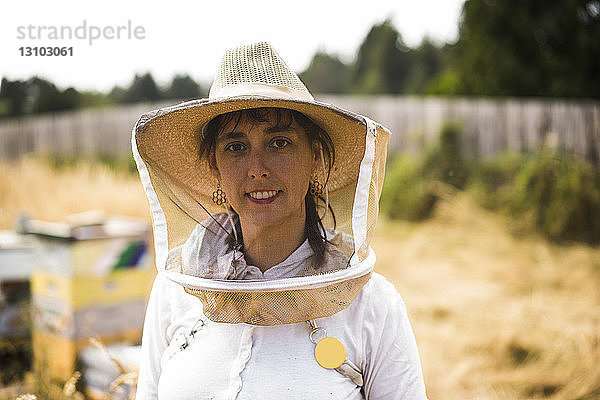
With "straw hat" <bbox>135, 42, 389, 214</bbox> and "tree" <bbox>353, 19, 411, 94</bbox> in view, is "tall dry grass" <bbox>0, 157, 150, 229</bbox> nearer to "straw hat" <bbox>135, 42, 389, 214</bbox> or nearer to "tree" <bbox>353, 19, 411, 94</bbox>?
"straw hat" <bbox>135, 42, 389, 214</bbox>

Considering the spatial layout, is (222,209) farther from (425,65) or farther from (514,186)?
(425,65)

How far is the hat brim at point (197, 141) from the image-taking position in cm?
125

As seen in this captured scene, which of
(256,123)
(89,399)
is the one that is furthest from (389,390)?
(89,399)

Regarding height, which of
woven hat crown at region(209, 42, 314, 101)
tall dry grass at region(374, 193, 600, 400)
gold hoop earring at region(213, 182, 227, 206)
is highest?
woven hat crown at region(209, 42, 314, 101)

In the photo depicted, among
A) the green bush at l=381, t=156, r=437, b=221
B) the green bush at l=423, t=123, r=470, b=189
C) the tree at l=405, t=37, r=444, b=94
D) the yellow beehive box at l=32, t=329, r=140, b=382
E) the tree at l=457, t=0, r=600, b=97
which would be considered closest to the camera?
the yellow beehive box at l=32, t=329, r=140, b=382

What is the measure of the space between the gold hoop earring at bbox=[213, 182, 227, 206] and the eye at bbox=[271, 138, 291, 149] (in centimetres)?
19

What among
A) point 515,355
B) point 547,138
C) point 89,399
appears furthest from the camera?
point 547,138

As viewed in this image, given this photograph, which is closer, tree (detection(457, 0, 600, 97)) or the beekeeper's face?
the beekeeper's face

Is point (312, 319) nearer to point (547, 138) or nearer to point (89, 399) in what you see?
point (89, 399)

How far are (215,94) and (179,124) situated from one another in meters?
0.12

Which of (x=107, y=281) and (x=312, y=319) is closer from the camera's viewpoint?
(x=312, y=319)

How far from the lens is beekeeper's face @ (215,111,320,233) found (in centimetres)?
127

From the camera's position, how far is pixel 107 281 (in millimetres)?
3104

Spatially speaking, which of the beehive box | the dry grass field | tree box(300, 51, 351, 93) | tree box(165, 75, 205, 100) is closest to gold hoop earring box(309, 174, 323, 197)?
the beehive box
